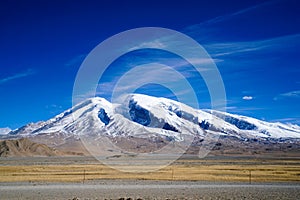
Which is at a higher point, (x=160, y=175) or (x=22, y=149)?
(x=22, y=149)

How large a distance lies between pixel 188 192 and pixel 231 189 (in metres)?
5.11

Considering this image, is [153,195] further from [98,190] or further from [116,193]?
[98,190]

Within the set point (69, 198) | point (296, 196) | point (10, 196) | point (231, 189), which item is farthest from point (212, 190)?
point (10, 196)

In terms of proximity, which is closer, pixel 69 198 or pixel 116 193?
pixel 69 198

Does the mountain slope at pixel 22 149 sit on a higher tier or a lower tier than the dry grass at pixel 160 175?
higher

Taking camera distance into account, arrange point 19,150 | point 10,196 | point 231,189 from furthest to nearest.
A: 1. point 19,150
2. point 231,189
3. point 10,196

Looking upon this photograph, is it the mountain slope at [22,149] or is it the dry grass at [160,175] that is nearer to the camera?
the dry grass at [160,175]

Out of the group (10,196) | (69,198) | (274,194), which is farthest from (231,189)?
(10,196)

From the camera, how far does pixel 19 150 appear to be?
17438 cm

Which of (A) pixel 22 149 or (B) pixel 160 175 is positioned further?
(A) pixel 22 149

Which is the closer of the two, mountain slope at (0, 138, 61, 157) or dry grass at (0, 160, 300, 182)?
dry grass at (0, 160, 300, 182)

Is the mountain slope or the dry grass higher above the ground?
the mountain slope

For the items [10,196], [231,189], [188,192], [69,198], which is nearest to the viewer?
[69,198]

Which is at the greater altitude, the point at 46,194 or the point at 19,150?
the point at 19,150
